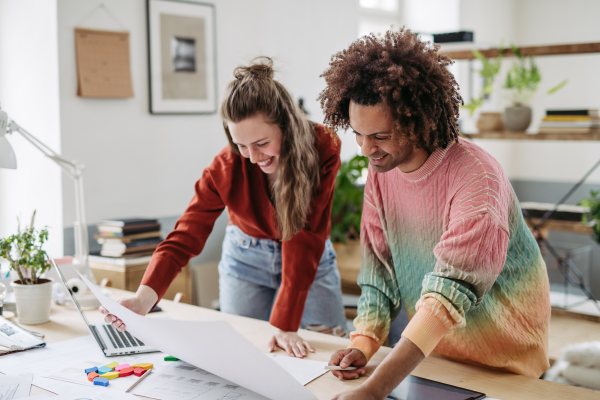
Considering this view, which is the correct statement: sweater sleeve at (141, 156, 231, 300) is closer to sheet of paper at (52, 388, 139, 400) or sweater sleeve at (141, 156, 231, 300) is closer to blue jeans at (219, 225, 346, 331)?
blue jeans at (219, 225, 346, 331)

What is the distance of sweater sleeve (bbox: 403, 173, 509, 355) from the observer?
3.55 feet

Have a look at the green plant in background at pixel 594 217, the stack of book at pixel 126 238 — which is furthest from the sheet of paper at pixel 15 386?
the green plant in background at pixel 594 217

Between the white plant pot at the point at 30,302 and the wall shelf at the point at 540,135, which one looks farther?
the wall shelf at the point at 540,135

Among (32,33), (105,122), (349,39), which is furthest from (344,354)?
(349,39)

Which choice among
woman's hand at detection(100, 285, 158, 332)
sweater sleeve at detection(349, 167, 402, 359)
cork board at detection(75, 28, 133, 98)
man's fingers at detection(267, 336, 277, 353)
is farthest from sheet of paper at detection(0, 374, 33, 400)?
cork board at detection(75, 28, 133, 98)

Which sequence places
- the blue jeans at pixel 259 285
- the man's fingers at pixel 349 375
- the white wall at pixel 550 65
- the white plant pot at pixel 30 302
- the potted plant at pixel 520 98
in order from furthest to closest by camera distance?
the white wall at pixel 550 65 → the potted plant at pixel 520 98 → the blue jeans at pixel 259 285 → the white plant pot at pixel 30 302 → the man's fingers at pixel 349 375

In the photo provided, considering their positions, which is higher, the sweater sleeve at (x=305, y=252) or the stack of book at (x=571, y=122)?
the stack of book at (x=571, y=122)

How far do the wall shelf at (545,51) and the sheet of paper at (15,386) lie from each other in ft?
6.62

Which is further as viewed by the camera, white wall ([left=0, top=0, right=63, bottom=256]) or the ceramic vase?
the ceramic vase

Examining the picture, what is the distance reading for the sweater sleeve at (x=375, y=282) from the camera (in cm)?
138

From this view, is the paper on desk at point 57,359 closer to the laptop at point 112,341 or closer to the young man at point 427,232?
the laptop at point 112,341

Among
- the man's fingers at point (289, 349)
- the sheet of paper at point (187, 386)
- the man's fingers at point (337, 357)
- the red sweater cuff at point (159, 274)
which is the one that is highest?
the red sweater cuff at point (159, 274)

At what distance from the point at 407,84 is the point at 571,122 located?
202cm

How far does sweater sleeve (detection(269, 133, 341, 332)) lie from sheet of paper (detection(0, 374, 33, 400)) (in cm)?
60
